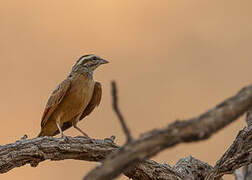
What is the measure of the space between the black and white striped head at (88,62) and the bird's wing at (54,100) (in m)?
0.60

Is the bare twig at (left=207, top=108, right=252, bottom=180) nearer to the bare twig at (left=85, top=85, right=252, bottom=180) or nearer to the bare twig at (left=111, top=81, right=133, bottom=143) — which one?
the bare twig at (left=85, top=85, right=252, bottom=180)

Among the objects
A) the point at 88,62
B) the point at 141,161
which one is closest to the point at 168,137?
the point at 141,161

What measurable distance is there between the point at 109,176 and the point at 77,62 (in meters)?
7.37

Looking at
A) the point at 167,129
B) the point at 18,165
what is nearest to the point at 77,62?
the point at 18,165

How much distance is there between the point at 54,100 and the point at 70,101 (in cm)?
26

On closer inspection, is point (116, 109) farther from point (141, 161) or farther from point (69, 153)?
point (69, 153)

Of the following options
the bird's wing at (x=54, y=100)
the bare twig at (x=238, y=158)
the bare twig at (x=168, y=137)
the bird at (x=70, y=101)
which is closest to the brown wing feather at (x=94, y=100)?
the bird at (x=70, y=101)

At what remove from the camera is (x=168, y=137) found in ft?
8.54

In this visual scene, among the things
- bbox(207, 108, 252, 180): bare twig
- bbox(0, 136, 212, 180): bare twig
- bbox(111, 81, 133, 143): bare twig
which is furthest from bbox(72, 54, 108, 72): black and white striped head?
bbox(111, 81, 133, 143): bare twig

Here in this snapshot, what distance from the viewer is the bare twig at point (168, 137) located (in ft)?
7.86

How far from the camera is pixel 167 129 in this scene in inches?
104

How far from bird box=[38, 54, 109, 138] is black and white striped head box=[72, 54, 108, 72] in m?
0.17

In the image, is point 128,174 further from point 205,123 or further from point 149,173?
point 205,123

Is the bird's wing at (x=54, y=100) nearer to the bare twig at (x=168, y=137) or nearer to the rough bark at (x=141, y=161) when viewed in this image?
the rough bark at (x=141, y=161)
